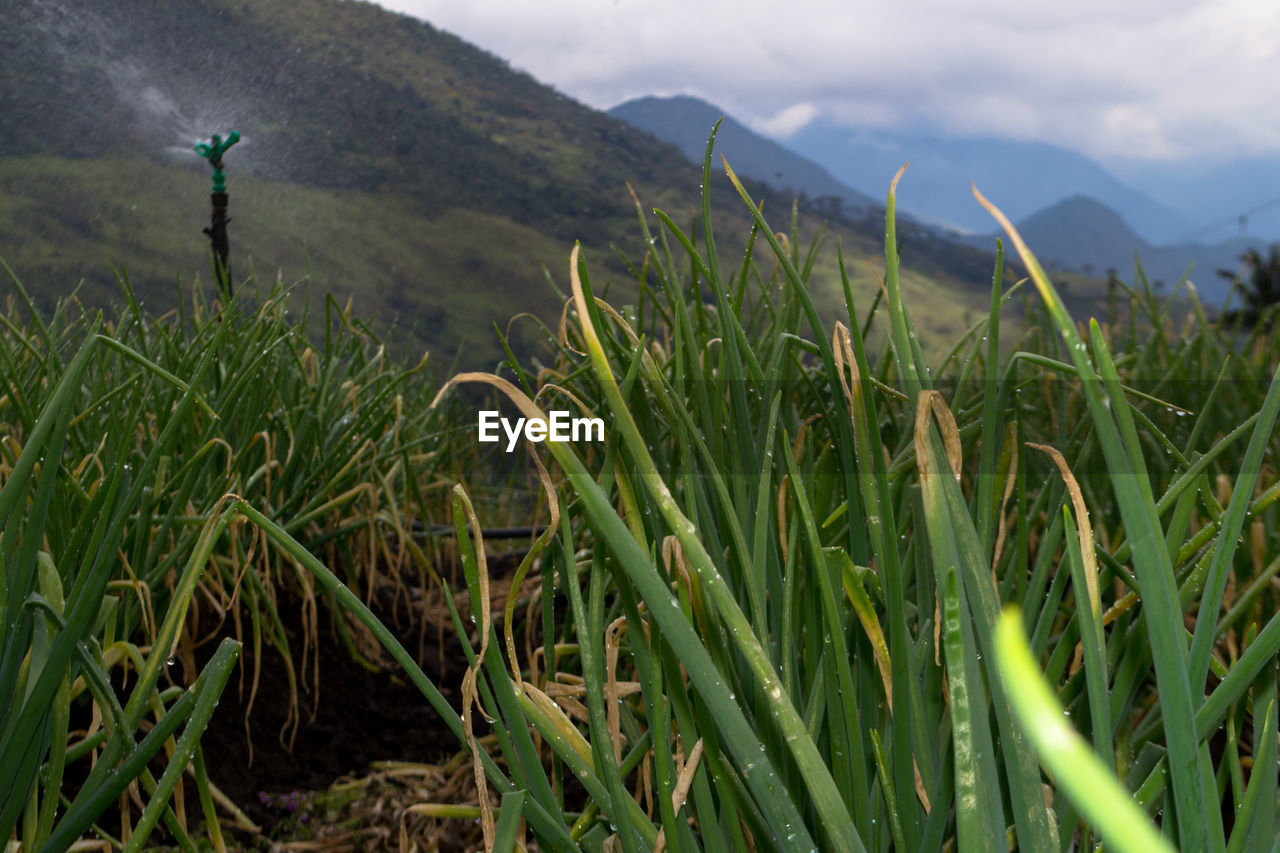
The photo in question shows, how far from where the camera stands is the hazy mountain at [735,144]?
3212 centimetres

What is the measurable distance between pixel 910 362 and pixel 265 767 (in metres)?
1.23

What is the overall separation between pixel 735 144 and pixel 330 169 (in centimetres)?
3982

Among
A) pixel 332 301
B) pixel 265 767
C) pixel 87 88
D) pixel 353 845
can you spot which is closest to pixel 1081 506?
pixel 353 845

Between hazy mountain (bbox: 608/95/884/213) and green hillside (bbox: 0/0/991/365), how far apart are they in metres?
2.92

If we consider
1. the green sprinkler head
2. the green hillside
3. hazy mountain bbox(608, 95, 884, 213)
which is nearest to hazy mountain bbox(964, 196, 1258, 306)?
hazy mountain bbox(608, 95, 884, 213)

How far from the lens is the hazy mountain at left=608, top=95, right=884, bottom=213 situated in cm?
3212

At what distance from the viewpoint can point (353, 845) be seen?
1.12m

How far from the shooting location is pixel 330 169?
24500 millimetres

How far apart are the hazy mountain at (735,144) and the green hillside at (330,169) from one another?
2924mm

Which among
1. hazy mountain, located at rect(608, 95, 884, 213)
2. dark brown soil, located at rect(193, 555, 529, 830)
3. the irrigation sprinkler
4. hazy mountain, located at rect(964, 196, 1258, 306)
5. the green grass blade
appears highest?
hazy mountain, located at rect(964, 196, 1258, 306)

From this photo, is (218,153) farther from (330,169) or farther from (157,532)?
(330,169)

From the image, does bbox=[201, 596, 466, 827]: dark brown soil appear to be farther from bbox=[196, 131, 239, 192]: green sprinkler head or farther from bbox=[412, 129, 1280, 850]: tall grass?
bbox=[196, 131, 239, 192]: green sprinkler head

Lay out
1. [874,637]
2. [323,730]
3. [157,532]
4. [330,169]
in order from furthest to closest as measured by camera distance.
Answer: [330,169] < [323,730] < [157,532] < [874,637]

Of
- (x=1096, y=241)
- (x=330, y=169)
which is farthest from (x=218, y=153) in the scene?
(x=1096, y=241)
